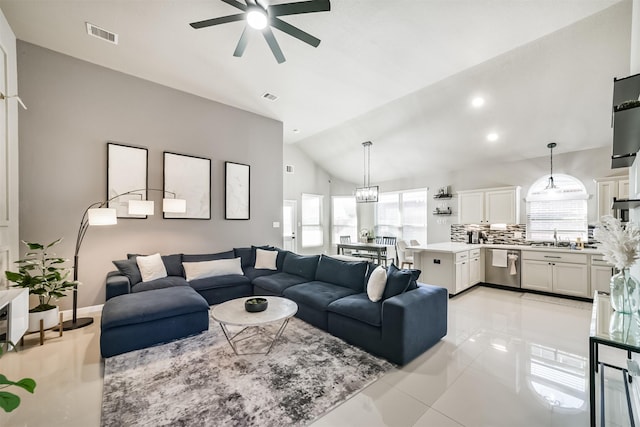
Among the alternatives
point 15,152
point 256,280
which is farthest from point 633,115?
point 15,152

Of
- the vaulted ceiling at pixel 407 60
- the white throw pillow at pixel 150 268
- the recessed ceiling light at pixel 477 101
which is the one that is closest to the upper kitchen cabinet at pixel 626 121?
the vaulted ceiling at pixel 407 60

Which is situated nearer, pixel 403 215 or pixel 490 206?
pixel 490 206

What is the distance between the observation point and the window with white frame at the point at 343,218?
918 centimetres

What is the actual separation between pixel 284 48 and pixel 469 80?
9.56 feet

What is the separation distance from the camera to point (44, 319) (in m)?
3.16

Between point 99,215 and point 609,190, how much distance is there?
770 cm

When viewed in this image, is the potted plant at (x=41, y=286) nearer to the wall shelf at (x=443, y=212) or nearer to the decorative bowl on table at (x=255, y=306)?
the decorative bowl on table at (x=255, y=306)

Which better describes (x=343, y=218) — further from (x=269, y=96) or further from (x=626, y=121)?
(x=626, y=121)

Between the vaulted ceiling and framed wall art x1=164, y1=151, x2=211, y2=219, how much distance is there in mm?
1259

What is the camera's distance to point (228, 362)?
8.69 ft

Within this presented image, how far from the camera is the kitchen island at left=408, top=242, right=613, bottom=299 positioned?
15.0 feet

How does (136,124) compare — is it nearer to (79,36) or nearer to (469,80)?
(79,36)

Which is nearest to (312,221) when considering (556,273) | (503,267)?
(503,267)

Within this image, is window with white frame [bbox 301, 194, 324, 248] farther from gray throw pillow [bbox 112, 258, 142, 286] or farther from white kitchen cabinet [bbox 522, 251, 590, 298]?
white kitchen cabinet [bbox 522, 251, 590, 298]
